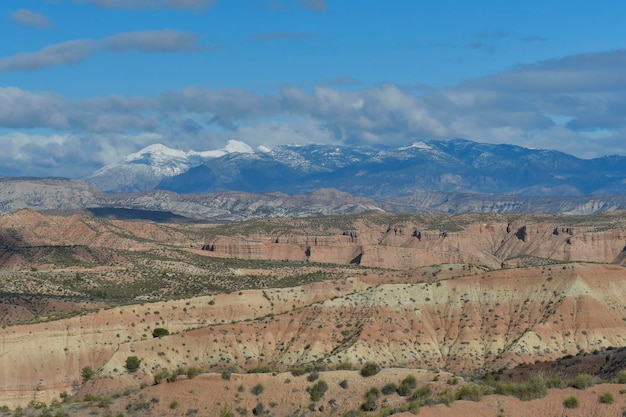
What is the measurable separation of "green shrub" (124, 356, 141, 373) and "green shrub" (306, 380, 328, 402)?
956 inches

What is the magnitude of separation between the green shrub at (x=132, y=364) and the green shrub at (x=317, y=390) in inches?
956

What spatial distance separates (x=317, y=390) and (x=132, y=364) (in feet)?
83.6

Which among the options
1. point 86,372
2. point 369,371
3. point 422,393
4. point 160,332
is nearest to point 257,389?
point 369,371

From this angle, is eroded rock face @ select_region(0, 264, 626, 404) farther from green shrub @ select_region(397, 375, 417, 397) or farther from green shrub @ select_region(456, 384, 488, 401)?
green shrub @ select_region(456, 384, 488, 401)

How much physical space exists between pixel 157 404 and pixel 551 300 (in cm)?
5219

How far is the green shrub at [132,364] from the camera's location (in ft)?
256

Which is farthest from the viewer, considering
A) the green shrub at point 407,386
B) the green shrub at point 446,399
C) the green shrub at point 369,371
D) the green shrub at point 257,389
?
the green shrub at point 369,371

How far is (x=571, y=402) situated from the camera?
142 ft

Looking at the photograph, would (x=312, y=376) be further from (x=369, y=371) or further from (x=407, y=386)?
(x=407, y=386)

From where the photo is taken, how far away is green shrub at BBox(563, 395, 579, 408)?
1700 inches

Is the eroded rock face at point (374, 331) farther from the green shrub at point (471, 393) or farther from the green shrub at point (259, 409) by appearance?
the green shrub at point (471, 393)

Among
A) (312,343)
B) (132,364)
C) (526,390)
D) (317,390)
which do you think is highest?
(526,390)

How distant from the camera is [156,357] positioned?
81750 mm

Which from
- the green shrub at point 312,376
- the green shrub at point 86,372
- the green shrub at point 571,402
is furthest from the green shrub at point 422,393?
the green shrub at point 86,372
